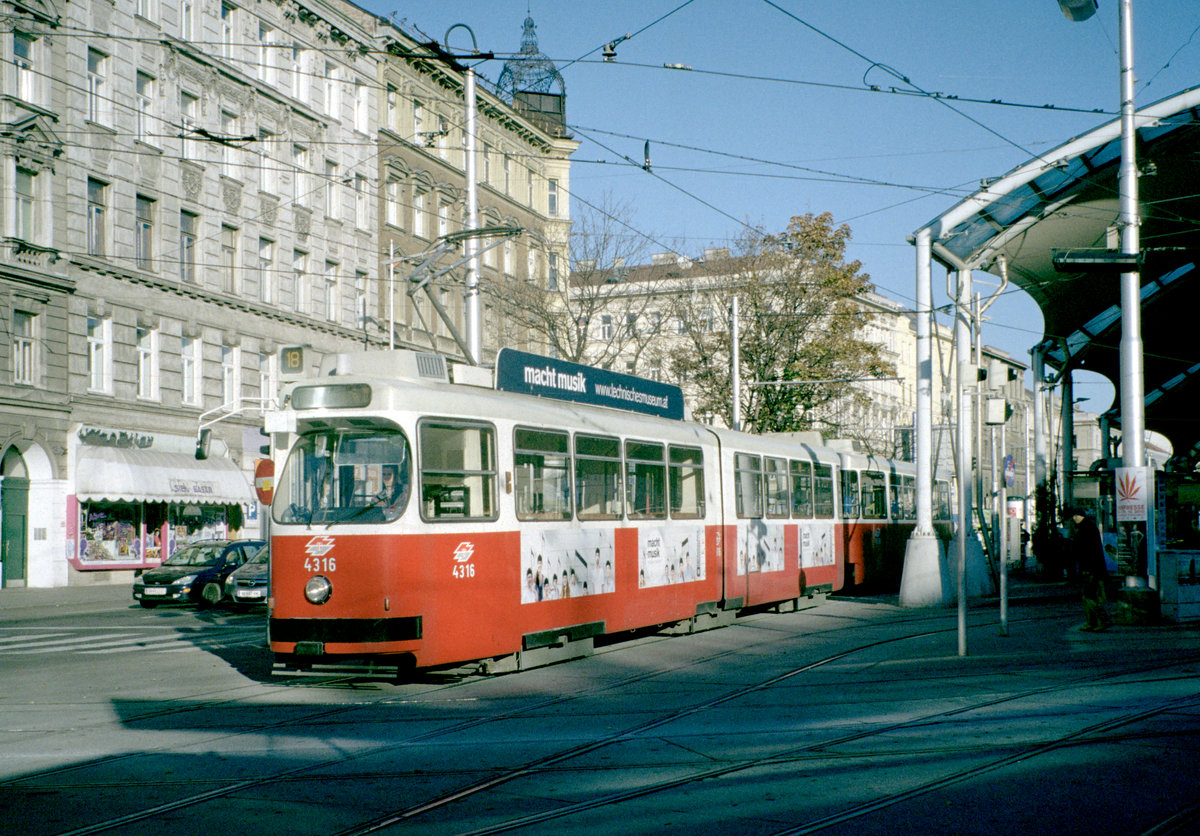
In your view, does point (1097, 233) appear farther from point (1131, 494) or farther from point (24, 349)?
point (24, 349)

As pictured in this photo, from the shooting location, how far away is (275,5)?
38875 millimetres

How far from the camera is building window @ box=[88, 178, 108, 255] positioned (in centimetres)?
3209

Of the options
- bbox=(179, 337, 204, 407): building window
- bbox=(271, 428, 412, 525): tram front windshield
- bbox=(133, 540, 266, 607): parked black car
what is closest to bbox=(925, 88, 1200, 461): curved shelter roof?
bbox=(271, 428, 412, 525): tram front windshield

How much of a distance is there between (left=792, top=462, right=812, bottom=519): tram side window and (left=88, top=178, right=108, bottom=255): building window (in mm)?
20231

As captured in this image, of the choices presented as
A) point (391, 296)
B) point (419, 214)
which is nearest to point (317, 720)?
point (391, 296)

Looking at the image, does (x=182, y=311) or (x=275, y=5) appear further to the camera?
(x=275, y=5)

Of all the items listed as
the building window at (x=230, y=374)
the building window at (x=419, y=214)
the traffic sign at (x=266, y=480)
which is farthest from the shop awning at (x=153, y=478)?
the traffic sign at (x=266, y=480)

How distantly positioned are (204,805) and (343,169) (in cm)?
3806

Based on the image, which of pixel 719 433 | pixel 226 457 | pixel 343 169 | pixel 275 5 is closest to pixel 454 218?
pixel 343 169

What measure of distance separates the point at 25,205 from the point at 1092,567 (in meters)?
25.5

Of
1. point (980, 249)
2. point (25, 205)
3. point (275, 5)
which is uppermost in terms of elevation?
point (275, 5)

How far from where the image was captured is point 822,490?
2239 centimetres

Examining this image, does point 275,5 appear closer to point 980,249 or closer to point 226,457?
point 226,457

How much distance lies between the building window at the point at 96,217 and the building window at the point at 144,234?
1123 mm
